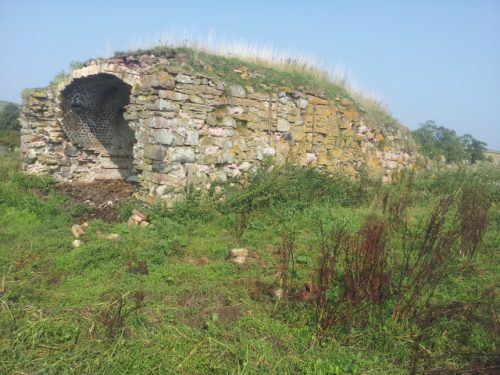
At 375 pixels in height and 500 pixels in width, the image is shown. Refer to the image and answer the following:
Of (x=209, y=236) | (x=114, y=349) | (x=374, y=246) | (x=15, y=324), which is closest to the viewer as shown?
(x=114, y=349)

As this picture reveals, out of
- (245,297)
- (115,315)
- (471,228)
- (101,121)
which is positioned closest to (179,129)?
(245,297)

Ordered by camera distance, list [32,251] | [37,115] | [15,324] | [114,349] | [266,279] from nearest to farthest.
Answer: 1. [114,349]
2. [15,324]
3. [266,279]
4. [32,251]
5. [37,115]

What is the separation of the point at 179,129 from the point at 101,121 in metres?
4.29

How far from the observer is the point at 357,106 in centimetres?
852

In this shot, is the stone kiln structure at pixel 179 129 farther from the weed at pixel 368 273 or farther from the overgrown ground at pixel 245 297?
the weed at pixel 368 273

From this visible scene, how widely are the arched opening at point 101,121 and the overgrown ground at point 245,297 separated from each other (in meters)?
3.58

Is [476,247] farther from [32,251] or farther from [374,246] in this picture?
[32,251]

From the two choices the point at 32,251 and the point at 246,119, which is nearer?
the point at 32,251

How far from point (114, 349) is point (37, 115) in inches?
289

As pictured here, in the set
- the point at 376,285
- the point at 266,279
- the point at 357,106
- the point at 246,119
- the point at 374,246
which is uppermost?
the point at 357,106

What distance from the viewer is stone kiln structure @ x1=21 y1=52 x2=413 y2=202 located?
582 centimetres

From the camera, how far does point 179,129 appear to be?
5824 mm

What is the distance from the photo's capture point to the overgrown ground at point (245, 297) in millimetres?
2566

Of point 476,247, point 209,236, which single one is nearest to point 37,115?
point 209,236
